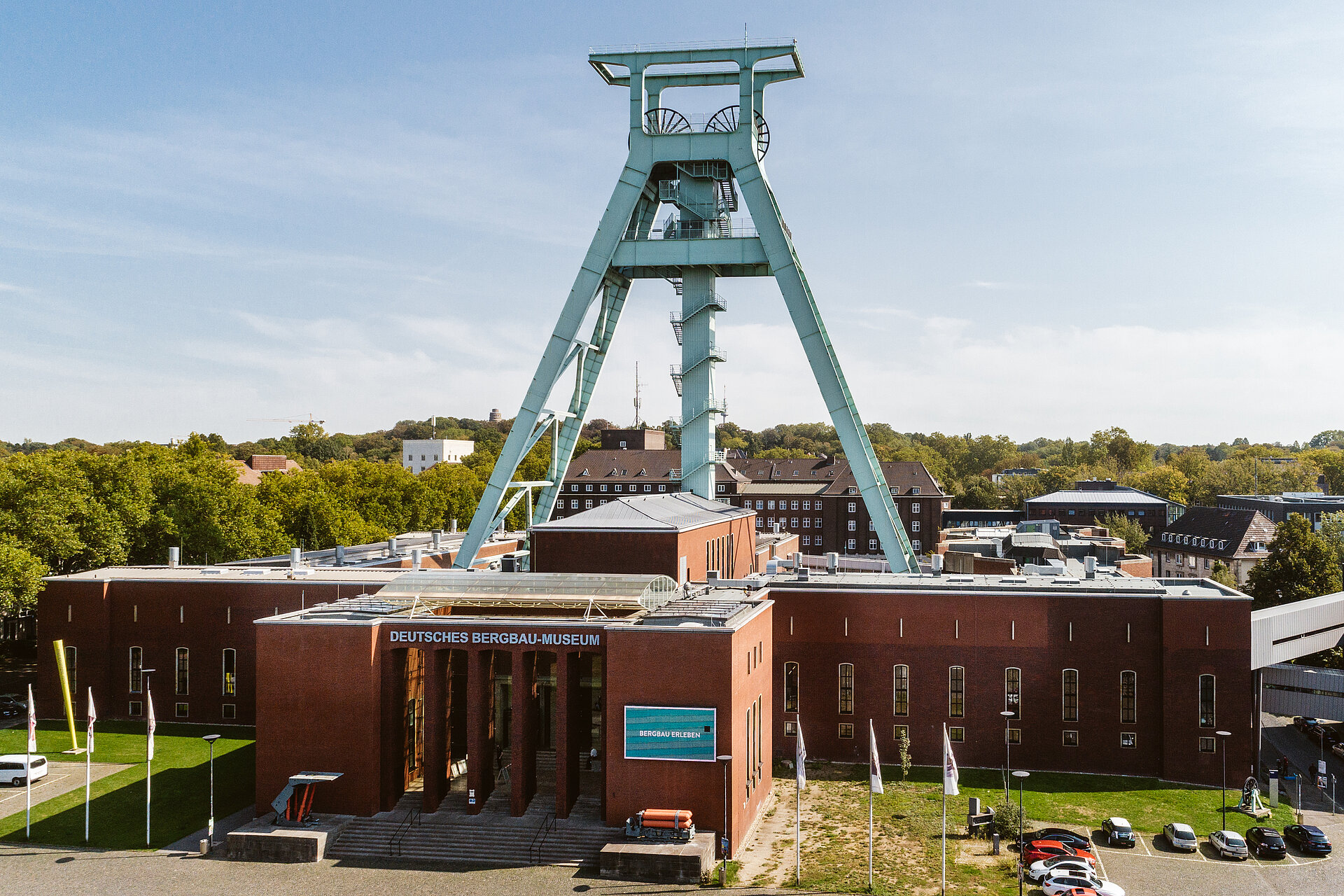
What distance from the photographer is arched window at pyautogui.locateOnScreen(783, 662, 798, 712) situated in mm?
39125

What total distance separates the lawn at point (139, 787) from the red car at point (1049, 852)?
2511cm

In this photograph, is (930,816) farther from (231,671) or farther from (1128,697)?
(231,671)

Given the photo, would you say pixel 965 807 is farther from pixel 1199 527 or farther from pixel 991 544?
pixel 1199 527

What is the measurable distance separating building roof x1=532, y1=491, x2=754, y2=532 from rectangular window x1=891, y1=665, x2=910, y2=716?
1024cm

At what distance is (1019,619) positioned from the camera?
37625 mm

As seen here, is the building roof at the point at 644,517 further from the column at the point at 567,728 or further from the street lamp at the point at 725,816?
the street lamp at the point at 725,816

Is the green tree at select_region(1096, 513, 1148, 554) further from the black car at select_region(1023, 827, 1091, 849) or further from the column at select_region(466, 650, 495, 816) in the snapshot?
the column at select_region(466, 650, 495, 816)

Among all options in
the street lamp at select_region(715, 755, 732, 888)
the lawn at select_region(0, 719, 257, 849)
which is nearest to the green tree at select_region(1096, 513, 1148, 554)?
the street lamp at select_region(715, 755, 732, 888)

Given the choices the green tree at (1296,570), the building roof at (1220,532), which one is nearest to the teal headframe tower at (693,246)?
the green tree at (1296,570)

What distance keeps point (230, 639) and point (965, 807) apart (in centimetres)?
3110

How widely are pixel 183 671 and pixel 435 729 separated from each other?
1906 centimetres

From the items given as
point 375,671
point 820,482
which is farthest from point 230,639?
point 820,482

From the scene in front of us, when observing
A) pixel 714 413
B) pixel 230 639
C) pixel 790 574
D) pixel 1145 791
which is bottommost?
pixel 1145 791

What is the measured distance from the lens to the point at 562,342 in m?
45.1
